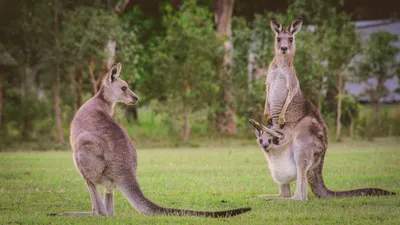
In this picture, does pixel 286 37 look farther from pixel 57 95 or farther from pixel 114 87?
pixel 57 95

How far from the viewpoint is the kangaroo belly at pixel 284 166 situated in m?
9.34

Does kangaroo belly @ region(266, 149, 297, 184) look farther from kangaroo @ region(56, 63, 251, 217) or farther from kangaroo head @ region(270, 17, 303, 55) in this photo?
kangaroo @ region(56, 63, 251, 217)

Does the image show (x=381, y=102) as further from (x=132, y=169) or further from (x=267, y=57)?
(x=132, y=169)

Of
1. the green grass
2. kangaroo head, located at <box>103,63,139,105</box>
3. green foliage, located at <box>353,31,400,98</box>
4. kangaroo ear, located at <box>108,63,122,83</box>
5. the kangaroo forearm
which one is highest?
green foliage, located at <box>353,31,400,98</box>

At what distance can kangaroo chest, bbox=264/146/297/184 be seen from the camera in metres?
9.34

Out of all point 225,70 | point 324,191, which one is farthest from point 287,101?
point 225,70

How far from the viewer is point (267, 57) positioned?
77.6 ft

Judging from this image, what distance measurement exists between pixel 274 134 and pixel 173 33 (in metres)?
12.9

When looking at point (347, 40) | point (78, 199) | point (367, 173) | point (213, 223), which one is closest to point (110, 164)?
point (213, 223)

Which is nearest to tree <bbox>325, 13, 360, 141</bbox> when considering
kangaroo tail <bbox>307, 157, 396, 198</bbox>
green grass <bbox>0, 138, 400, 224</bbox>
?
green grass <bbox>0, 138, 400, 224</bbox>

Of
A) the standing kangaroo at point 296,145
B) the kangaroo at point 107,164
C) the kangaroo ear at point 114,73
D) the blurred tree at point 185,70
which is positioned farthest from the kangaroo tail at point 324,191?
the blurred tree at point 185,70

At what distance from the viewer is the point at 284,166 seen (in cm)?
935

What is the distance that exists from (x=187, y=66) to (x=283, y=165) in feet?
40.0

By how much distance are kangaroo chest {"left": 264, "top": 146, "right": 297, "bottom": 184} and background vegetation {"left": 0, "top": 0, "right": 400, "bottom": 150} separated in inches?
452
